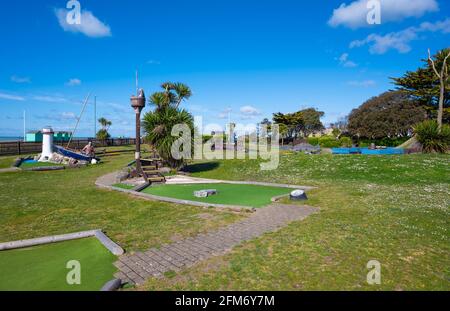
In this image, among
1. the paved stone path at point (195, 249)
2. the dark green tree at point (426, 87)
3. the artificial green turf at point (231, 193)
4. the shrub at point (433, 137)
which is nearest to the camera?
the paved stone path at point (195, 249)

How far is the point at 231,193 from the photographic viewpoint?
10875 millimetres

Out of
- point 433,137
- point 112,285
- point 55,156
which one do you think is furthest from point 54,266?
point 433,137

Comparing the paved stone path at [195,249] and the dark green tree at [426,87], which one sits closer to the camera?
the paved stone path at [195,249]

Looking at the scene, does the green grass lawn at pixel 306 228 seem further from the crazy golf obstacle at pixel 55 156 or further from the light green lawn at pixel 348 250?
the crazy golf obstacle at pixel 55 156

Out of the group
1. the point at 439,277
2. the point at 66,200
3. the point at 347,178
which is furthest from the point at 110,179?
the point at 439,277

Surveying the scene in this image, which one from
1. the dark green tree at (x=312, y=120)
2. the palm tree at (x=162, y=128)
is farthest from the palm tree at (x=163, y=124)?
the dark green tree at (x=312, y=120)

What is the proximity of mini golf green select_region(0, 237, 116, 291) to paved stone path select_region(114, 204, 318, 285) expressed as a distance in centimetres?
32

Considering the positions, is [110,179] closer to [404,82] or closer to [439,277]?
[439,277]

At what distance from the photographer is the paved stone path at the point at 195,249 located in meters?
4.43

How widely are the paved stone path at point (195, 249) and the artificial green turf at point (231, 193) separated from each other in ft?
5.76

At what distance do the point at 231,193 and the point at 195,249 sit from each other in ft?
18.5

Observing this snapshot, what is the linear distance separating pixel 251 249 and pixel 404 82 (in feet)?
168
